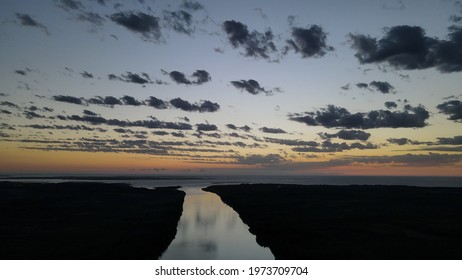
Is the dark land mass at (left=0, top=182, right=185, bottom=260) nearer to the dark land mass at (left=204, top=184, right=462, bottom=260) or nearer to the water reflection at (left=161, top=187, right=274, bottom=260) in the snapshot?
the water reflection at (left=161, top=187, right=274, bottom=260)

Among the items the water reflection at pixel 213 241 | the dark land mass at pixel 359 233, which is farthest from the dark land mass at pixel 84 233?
the dark land mass at pixel 359 233

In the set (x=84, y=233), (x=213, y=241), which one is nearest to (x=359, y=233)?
(x=213, y=241)

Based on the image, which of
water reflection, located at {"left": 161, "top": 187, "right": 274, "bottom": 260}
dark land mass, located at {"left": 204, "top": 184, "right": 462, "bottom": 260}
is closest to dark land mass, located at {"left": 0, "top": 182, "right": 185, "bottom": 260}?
water reflection, located at {"left": 161, "top": 187, "right": 274, "bottom": 260}

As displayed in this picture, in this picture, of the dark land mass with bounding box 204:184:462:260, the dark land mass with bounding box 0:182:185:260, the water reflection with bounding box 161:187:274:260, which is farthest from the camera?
the water reflection with bounding box 161:187:274:260

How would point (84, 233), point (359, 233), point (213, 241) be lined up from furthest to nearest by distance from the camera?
point (213, 241), point (359, 233), point (84, 233)

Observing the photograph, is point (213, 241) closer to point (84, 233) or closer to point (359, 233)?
point (84, 233)
